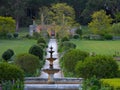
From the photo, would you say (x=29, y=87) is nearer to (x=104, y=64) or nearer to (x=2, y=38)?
(x=104, y=64)

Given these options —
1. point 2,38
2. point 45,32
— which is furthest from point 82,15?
point 2,38

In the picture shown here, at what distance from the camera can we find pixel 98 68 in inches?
827

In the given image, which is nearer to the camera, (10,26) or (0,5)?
(10,26)

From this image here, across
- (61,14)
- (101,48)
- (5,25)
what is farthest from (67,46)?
(5,25)

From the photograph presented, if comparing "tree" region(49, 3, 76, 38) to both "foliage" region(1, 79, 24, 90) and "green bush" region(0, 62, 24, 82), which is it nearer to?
"green bush" region(0, 62, 24, 82)

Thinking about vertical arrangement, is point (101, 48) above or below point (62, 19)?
below

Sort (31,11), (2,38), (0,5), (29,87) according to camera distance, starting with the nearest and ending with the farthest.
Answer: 1. (29,87)
2. (2,38)
3. (0,5)
4. (31,11)

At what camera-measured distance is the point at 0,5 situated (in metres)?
97.9

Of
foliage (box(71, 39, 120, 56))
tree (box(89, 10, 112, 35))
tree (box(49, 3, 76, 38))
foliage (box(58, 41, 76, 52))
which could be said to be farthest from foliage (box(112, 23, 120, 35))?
foliage (box(58, 41, 76, 52))

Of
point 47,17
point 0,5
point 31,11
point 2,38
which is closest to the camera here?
point 2,38

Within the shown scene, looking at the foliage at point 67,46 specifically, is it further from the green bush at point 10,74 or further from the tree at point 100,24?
the tree at point 100,24

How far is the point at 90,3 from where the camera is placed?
10219 cm

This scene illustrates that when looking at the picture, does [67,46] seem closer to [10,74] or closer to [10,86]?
[10,74]

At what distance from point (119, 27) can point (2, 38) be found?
67.1 feet
